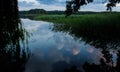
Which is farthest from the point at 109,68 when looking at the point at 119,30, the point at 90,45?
the point at 119,30

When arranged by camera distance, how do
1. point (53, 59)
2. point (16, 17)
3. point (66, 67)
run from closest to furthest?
point (66, 67) → point (16, 17) → point (53, 59)

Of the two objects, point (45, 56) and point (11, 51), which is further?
point (45, 56)

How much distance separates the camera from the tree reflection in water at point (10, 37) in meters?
14.5

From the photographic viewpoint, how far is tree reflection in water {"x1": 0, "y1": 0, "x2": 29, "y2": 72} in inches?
569

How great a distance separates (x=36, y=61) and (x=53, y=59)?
1.24 metres

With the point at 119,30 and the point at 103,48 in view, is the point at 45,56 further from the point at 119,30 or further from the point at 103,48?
the point at 119,30

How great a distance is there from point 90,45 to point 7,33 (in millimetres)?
7961

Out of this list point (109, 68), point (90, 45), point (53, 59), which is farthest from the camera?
point (90, 45)

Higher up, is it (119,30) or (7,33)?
(7,33)

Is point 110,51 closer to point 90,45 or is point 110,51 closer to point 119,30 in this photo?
point 90,45

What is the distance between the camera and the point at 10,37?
613 inches

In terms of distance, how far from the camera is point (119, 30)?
27.3 meters

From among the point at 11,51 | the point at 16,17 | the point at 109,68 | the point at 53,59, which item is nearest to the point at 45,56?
the point at 53,59

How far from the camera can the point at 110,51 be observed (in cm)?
1800
